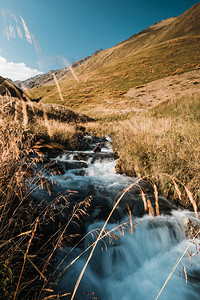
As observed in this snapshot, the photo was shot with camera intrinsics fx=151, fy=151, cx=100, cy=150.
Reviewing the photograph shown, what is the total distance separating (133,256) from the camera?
2562 millimetres

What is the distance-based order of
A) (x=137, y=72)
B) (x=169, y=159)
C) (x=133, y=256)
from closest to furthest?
(x=133, y=256), (x=169, y=159), (x=137, y=72)

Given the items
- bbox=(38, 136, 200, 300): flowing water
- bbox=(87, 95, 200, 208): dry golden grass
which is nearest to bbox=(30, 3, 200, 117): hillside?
bbox=(87, 95, 200, 208): dry golden grass

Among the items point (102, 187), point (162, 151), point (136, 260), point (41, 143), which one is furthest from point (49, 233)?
point (41, 143)

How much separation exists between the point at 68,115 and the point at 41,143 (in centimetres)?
963

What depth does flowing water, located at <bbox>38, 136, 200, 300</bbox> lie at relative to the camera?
204 centimetres

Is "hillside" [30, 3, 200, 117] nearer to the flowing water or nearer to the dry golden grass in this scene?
the dry golden grass

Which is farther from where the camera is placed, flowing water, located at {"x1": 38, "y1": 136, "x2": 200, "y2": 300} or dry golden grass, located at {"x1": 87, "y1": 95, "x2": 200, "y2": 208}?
dry golden grass, located at {"x1": 87, "y1": 95, "x2": 200, "y2": 208}

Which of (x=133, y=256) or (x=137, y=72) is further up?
(x=137, y=72)

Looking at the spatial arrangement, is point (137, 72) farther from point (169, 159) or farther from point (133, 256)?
point (133, 256)

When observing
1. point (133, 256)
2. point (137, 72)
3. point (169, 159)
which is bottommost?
point (133, 256)

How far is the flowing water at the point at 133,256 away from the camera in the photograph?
80.5 inches

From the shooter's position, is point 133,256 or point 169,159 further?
point 169,159

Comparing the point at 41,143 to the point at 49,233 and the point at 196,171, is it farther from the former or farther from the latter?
the point at 196,171

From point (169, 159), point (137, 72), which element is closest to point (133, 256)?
point (169, 159)
